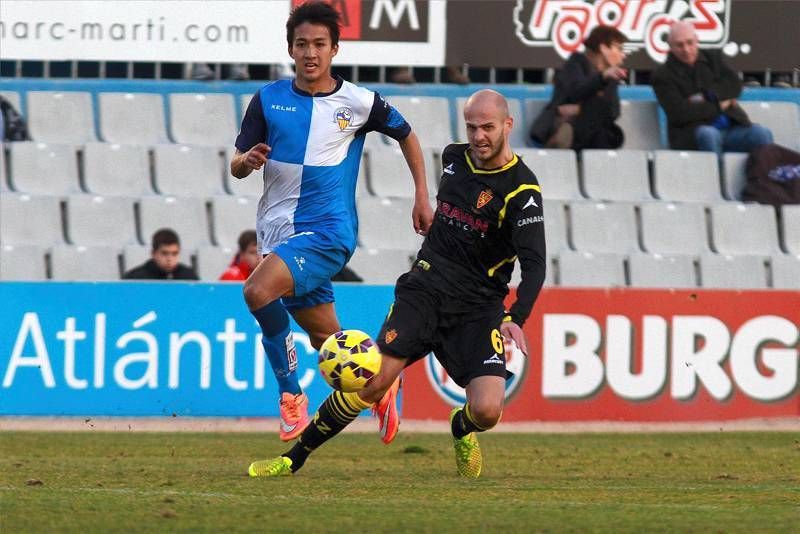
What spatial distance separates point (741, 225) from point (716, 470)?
5.84 metres

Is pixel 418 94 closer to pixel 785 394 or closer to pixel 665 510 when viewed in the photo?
pixel 785 394

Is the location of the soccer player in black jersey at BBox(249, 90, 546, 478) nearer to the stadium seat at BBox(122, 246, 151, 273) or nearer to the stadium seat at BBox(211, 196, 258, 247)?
the stadium seat at BBox(122, 246, 151, 273)

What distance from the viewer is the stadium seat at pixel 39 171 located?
1428 cm

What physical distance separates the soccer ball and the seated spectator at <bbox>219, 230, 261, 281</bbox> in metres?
5.08

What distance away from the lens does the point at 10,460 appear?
9.38 meters

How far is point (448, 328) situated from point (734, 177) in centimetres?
782

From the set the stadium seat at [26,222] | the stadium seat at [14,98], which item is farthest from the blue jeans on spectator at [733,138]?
the stadium seat at [14,98]

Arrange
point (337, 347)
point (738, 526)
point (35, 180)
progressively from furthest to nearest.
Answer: point (35, 180), point (337, 347), point (738, 526)

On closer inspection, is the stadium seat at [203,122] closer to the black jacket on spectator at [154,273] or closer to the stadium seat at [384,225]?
the stadium seat at [384,225]

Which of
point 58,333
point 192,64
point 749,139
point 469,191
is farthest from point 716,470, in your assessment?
point 192,64

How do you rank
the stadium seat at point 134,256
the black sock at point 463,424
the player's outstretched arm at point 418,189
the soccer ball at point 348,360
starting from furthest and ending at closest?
the stadium seat at point 134,256, the player's outstretched arm at point 418,189, the black sock at point 463,424, the soccer ball at point 348,360

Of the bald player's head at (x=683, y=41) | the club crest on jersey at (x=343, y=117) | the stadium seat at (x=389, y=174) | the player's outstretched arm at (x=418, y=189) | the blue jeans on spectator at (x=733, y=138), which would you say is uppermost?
the bald player's head at (x=683, y=41)

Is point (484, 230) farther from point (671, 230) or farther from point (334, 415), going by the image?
point (671, 230)

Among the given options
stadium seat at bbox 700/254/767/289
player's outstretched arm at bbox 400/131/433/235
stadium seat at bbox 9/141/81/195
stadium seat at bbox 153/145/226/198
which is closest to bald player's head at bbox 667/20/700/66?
stadium seat at bbox 700/254/767/289
